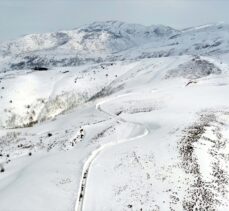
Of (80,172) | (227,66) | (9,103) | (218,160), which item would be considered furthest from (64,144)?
(227,66)

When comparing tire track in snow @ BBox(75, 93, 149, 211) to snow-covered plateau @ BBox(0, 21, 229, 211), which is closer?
tire track in snow @ BBox(75, 93, 149, 211)

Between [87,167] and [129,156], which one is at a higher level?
[129,156]

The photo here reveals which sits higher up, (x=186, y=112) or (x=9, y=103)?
(x=186, y=112)

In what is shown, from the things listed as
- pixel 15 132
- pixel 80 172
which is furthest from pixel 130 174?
pixel 15 132

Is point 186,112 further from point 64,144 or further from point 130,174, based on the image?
point 130,174

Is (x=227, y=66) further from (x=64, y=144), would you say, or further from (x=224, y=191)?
(x=224, y=191)

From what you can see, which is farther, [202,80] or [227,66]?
[227,66]

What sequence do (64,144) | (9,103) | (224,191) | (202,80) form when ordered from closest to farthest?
(224,191)
(64,144)
(202,80)
(9,103)

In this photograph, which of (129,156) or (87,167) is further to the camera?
(129,156)

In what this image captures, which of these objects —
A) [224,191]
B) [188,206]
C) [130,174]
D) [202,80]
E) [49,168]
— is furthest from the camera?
[202,80]

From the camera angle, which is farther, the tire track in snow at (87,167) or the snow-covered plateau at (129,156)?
the snow-covered plateau at (129,156)
